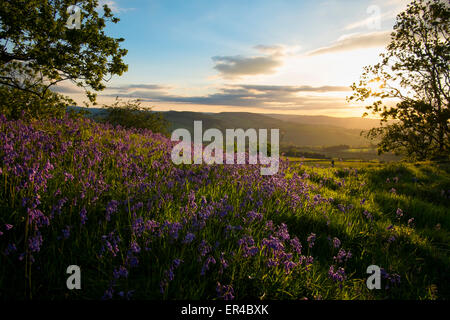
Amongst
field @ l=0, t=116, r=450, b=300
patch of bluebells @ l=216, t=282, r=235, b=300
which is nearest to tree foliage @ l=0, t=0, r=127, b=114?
field @ l=0, t=116, r=450, b=300

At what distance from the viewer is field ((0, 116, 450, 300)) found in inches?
100.0

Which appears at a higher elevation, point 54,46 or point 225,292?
point 54,46

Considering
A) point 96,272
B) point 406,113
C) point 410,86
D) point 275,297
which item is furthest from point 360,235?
point 410,86

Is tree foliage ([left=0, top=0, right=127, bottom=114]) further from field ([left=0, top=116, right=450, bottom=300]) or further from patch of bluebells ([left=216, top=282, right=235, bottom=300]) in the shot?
patch of bluebells ([left=216, top=282, right=235, bottom=300])

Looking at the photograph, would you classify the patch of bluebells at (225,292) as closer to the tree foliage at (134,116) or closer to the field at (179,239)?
the field at (179,239)

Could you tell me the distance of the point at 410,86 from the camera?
20.2m

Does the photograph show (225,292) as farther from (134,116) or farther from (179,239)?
(134,116)

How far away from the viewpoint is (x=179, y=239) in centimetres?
317

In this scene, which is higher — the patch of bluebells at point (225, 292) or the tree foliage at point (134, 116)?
the tree foliage at point (134, 116)

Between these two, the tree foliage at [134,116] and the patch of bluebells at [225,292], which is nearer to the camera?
the patch of bluebells at [225,292]

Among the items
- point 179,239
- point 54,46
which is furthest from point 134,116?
point 179,239

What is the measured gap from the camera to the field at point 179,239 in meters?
2.54

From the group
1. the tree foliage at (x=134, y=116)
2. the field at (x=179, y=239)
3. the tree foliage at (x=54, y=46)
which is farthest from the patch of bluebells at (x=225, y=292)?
the tree foliage at (x=134, y=116)

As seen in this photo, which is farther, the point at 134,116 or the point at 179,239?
the point at 134,116
